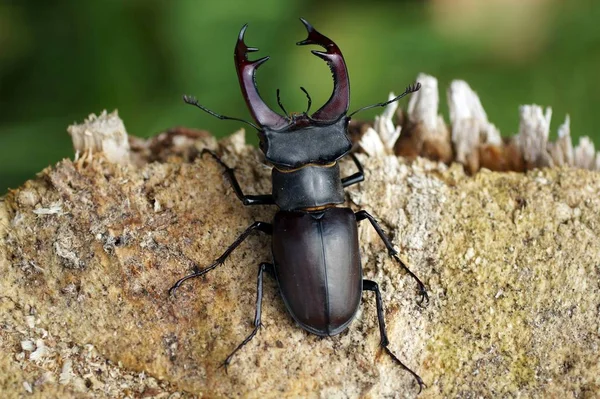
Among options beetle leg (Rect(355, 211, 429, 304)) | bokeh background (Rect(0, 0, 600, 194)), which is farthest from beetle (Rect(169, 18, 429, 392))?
bokeh background (Rect(0, 0, 600, 194))

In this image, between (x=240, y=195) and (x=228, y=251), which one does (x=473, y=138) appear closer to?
(x=240, y=195)

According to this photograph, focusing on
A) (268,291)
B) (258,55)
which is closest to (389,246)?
(268,291)

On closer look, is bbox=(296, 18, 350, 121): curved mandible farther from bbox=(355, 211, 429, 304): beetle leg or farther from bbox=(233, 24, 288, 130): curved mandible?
bbox=(355, 211, 429, 304): beetle leg

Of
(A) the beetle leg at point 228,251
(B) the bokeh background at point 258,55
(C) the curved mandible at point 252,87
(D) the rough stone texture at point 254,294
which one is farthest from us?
(B) the bokeh background at point 258,55

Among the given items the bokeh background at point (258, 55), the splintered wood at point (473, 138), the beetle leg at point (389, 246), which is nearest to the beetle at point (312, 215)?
the beetle leg at point (389, 246)

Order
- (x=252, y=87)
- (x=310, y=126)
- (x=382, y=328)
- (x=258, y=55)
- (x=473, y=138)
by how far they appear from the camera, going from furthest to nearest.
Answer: (x=258, y=55)
(x=473, y=138)
(x=310, y=126)
(x=252, y=87)
(x=382, y=328)

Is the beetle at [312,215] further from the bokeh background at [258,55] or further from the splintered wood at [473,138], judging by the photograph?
the bokeh background at [258,55]

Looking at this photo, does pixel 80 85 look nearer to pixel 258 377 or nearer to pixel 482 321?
pixel 258 377
